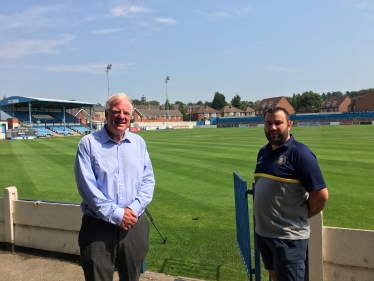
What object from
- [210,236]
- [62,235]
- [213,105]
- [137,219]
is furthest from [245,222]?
[213,105]

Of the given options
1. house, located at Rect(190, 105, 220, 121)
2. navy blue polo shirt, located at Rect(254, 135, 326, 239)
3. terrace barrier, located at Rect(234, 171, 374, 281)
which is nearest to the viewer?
navy blue polo shirt, located at Rect(254, 135, 326, 239)

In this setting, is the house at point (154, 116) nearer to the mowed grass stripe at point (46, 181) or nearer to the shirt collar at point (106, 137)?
the mowed grass stripe at point (46, 181)

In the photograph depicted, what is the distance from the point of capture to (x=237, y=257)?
466 centimetres

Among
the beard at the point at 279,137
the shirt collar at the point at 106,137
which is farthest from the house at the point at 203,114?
the beard at the point at 279,137

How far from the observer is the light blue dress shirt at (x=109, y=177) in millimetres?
2668

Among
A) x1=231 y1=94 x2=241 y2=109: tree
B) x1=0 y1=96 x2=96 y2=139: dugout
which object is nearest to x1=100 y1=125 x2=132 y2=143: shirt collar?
x1=0 y1=96 x2=96 y2=139: dugout

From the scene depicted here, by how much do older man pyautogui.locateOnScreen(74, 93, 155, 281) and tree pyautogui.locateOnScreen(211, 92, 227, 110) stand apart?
13741 centimetres

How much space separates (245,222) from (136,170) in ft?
4.76

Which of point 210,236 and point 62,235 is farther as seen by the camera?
point 210,236

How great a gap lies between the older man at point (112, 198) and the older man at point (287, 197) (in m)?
1.10

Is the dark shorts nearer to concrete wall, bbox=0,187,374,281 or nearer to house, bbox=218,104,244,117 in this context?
concrete wall, bbox=0,187,374,281

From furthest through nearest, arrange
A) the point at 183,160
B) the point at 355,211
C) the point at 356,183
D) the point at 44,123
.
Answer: the point at 44,123 < the point at 183,160 < the point at 356,183 < the point at 355,211

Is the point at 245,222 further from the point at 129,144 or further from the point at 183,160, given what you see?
the point at 183,160

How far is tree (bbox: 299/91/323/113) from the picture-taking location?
4267 inches
